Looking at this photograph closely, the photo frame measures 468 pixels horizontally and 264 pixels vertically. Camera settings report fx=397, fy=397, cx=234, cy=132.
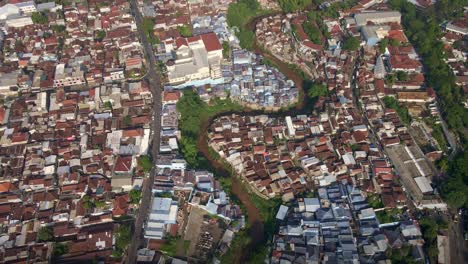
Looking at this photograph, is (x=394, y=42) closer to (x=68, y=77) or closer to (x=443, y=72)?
(x=443, y=72)

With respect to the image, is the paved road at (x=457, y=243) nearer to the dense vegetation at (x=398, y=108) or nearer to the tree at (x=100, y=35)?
the dense vegetation at (x=398, y=108)

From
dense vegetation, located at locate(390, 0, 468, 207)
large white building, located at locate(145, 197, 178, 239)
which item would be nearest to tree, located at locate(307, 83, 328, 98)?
dense vegetation, located at locate(390, 0, 468, 207)

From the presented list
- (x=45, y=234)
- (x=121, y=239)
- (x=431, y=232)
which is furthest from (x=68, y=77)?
(x=431, y=232)

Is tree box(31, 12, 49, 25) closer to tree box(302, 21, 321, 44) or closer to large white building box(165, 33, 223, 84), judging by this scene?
large white building box(165, 33, 223, 84)

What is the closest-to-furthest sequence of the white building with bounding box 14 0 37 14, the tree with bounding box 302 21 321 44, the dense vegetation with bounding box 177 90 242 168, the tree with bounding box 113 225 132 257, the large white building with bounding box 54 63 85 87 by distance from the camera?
the tree with bounding box 113 225 132 257
the dense vegetation with bounding box 177 90 242 168
the large white building with bounding box 54 63 85 87
the tree with bounding box 302 21 321 44
the white building with bounding box 14 0 37 14

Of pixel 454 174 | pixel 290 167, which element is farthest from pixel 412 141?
pixel 290 167
